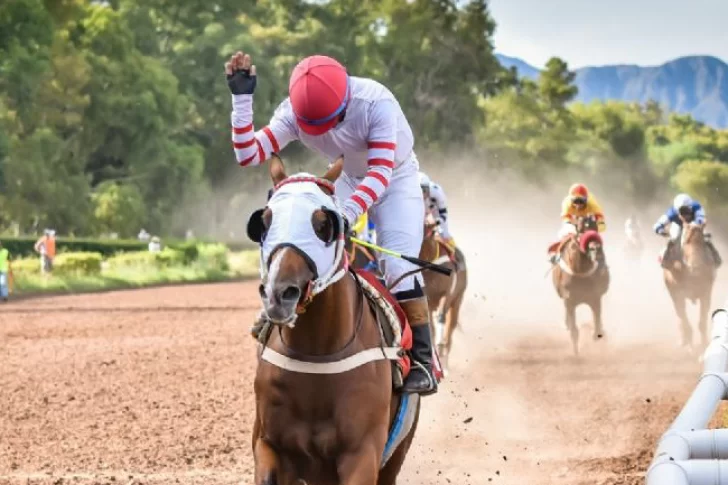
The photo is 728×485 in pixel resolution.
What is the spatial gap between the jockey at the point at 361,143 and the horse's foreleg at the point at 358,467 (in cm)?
77

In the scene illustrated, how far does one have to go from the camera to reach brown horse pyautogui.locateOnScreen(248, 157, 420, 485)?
468 cm

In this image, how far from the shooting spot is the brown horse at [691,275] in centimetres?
1773

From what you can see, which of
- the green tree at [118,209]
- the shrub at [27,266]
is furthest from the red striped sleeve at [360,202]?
the green tree at [118,209]

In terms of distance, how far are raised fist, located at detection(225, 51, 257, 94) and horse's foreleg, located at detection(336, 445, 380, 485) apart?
1616mm

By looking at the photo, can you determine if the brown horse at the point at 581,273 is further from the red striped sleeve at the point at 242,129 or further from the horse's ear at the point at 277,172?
the horse's ear at the point at 277,172

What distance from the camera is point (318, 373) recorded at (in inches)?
197

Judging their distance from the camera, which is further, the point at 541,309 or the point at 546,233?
the point at 546,233

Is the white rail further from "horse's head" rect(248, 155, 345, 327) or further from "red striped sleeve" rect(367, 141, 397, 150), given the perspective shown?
"red striped sleeve" rect(367, 141, 397, 150)

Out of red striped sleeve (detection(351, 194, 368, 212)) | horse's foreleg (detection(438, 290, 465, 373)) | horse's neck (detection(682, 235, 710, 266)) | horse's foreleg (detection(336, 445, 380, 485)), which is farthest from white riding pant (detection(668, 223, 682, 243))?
horse's foreleg (detection(336, 445, 380, 485))

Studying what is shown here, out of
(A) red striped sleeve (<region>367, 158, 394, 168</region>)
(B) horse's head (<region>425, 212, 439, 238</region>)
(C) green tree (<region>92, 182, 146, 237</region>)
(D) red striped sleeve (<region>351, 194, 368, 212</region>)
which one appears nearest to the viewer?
(D) red striped sleeve (<region>351, 194, 368, 212</region>)

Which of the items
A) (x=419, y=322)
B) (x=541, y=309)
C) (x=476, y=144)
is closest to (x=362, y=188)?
(x=419, y=322)

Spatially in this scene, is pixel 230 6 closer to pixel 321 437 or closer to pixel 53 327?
pixel 53 327

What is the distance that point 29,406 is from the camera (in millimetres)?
11523

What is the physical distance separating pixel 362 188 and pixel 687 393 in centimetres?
797
